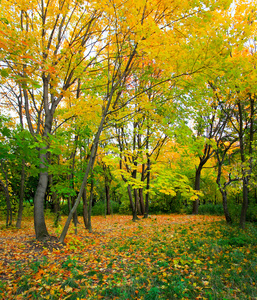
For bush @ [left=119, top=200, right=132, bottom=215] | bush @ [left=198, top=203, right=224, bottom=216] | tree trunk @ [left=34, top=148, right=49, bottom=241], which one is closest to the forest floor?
tree trunk @ [left=34, top=148, right=49, bottom=241]

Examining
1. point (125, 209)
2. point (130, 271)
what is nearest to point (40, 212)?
point (130, 271)

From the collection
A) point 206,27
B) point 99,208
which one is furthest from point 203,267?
point 99,208

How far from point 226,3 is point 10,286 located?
6.67 m

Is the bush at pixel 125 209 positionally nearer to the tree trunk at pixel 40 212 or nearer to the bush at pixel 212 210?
the bush at pixel 212 210

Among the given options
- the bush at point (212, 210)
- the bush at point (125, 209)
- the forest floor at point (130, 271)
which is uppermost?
the forest floor at point (130, 271)

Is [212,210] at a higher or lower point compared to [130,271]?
lower

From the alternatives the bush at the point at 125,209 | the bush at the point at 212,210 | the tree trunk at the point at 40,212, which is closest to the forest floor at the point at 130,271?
the tree trunk at the point at 40,212

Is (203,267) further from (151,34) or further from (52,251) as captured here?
(151,34)

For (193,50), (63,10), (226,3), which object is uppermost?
(63,10)

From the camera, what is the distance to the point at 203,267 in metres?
3.89

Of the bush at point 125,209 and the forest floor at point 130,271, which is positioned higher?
the forest floor at point 130,271

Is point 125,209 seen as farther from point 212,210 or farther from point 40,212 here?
point 40,212

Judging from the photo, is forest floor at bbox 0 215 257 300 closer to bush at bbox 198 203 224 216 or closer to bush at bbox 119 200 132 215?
bush at bbox 198 203 224 216

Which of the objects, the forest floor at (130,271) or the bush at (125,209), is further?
the bush at (125,209)
